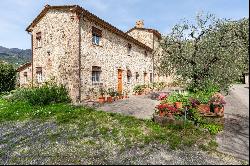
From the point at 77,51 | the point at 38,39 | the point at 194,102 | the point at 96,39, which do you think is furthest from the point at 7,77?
the point at 194,102

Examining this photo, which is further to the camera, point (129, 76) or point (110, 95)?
point (129, 76)

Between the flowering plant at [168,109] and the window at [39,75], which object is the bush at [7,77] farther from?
the flowering plant at [168,109]

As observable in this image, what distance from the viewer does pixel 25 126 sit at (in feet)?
36.9

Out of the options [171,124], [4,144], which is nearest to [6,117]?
[4,144]

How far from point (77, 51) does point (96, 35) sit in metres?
2.64

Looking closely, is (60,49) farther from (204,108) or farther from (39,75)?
(204,108)

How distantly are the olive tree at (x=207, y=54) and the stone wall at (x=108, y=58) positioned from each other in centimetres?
444

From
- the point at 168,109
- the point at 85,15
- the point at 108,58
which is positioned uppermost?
the point at 85,15

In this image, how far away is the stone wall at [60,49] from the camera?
17.0 metres

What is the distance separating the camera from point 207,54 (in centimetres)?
1527

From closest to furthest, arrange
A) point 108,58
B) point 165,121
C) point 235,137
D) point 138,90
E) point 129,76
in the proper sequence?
1. point 235,137
2. point 165,121
3. point 108,58
4. point 138,90
5. point 129,76

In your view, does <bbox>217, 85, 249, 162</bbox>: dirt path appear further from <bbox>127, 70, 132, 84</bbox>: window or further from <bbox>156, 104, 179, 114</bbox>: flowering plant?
<bbox>127, 70, 132, 84</bbox>: window

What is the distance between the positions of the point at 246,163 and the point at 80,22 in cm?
1356

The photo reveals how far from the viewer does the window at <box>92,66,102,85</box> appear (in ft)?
60.6
